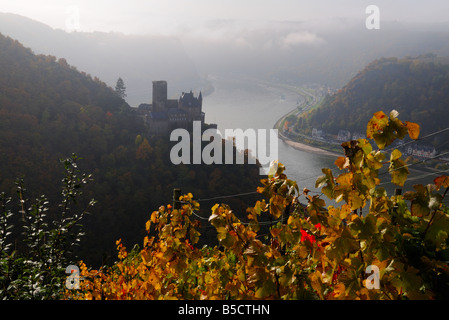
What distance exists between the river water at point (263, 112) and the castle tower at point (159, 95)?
40.8 feet

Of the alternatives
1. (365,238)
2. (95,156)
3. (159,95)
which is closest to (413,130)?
(365,238)

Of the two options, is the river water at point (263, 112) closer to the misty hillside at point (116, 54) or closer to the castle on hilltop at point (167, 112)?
the castle on hilltop at point (167, 112)

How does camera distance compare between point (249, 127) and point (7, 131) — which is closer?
point (7, 131)

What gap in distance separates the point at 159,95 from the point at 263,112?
45.0 m

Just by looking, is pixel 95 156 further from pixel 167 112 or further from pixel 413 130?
pixel 413 130

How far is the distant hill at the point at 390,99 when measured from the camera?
49.6m

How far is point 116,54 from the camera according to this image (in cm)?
8575

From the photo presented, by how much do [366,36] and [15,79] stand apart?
385 ft

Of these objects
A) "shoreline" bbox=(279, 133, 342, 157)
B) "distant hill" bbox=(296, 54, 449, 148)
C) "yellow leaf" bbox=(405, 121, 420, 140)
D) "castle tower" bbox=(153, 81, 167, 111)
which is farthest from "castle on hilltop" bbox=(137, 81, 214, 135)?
A: "distant hill" bbox=(296, 54, 449, 148)

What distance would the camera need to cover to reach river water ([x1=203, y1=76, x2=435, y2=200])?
33.0 m

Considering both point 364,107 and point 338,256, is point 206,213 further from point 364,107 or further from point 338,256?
point 364,107

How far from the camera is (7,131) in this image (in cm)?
2497

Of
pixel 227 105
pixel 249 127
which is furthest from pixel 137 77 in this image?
pixel 249 127

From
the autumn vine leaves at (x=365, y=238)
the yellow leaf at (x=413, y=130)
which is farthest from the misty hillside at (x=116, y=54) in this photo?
the yellow leaf at (x=413, y=130)
